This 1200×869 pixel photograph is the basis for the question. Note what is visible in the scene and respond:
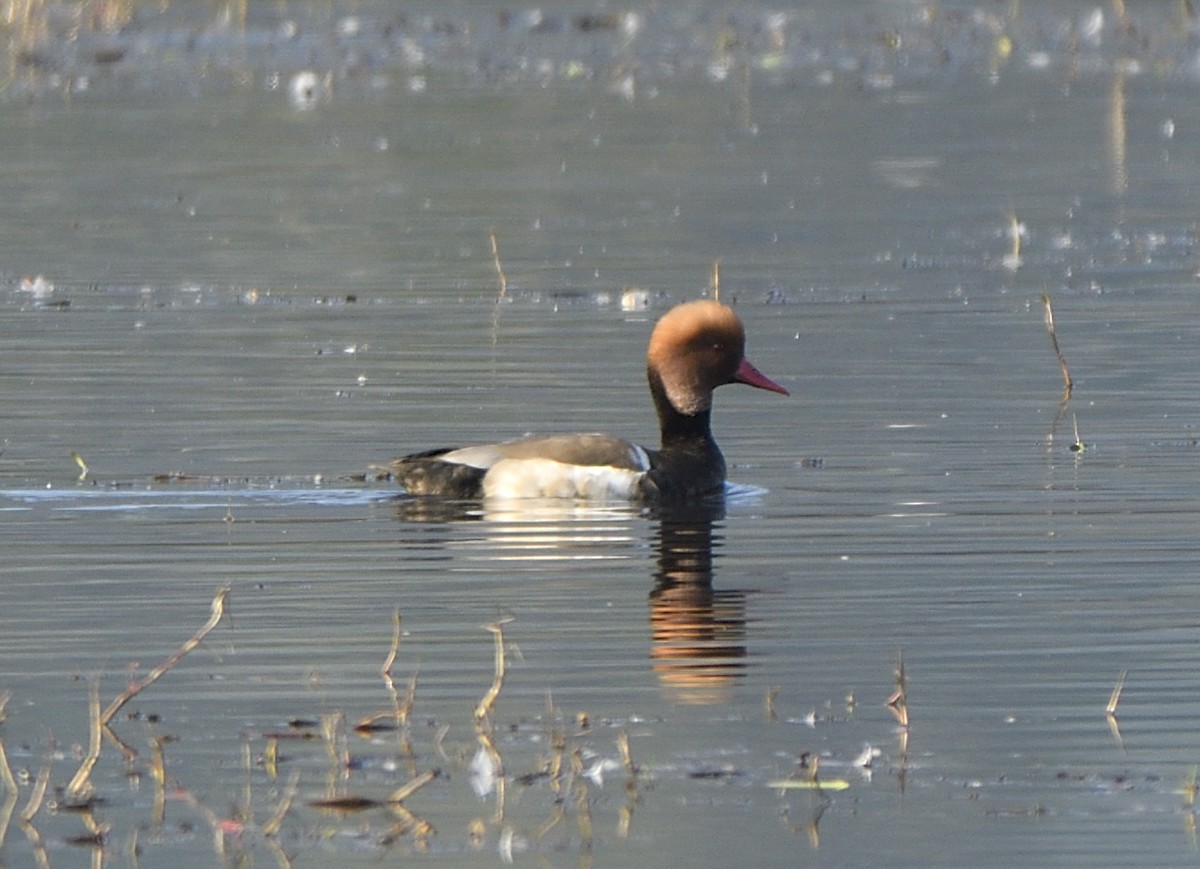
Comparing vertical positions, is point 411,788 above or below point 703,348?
below

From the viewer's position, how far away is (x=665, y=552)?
10.4 metres

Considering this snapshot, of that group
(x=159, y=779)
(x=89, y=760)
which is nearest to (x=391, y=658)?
(x=159, y=779)

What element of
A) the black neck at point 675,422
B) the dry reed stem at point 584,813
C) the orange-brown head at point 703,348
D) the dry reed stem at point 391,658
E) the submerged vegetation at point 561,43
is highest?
the submerged vegetation at point 561,43

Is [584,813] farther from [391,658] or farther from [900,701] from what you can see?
[391,658]

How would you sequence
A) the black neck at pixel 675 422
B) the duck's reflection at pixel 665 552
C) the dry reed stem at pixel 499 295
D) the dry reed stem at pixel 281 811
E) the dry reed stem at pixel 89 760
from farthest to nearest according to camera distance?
the dry reed stem at pixel 499 295 → the black neck at pixel 675 422 → the duck's reflection at pixel 665 552 → the dry reed stem at pixel 89 760 → the dry reed stem at pixel 281 811

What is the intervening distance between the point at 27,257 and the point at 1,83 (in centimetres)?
1411

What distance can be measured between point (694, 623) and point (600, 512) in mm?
2499

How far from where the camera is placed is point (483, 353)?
1518 centimetres

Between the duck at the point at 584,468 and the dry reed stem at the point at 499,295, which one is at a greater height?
the dry reed stem at the point at 499,295

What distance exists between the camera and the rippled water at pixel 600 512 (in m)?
6.87

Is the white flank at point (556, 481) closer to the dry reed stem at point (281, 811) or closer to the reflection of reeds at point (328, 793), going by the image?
the reflection of reeds at point (328, 793)

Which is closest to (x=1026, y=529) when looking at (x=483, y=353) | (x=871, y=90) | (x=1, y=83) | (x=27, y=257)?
(x=483, y=353)

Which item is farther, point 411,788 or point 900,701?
point 900,701

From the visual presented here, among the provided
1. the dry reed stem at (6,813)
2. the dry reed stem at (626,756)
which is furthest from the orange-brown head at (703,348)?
the dry reed stem at (6,813)
